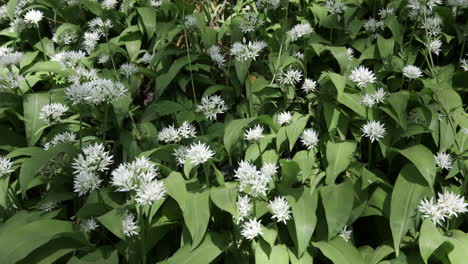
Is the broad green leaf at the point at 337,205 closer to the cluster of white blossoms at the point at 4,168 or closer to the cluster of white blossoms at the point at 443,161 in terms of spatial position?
the cluster of white blossoms at the point at 443,161

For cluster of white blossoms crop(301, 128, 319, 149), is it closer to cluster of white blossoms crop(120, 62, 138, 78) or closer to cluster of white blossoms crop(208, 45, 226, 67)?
cluster of white blossoms crop(208, 45, 226, 67)

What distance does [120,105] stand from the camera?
2.42m

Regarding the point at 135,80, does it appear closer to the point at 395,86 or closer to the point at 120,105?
the point at 120,105

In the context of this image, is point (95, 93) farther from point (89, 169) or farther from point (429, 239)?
point (429, 239)

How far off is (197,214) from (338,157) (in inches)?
30.7

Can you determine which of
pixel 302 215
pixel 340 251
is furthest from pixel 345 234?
pixel 302 215


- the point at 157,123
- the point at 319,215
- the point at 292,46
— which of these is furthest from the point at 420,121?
the point at 157,123

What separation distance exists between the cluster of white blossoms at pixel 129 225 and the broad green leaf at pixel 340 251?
2.58ft

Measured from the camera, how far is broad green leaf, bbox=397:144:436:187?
69.9 inches

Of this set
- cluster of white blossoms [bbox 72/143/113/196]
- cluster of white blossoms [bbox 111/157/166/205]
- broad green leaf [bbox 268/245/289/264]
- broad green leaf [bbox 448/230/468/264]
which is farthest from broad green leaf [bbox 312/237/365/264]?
cluster of white blossoms [bbox 72/143/113/196]

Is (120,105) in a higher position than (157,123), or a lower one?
higher

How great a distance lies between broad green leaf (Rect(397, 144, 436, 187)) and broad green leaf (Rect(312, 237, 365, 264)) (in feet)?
1.52

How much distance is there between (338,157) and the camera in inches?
79.0

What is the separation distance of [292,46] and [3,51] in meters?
2.20
